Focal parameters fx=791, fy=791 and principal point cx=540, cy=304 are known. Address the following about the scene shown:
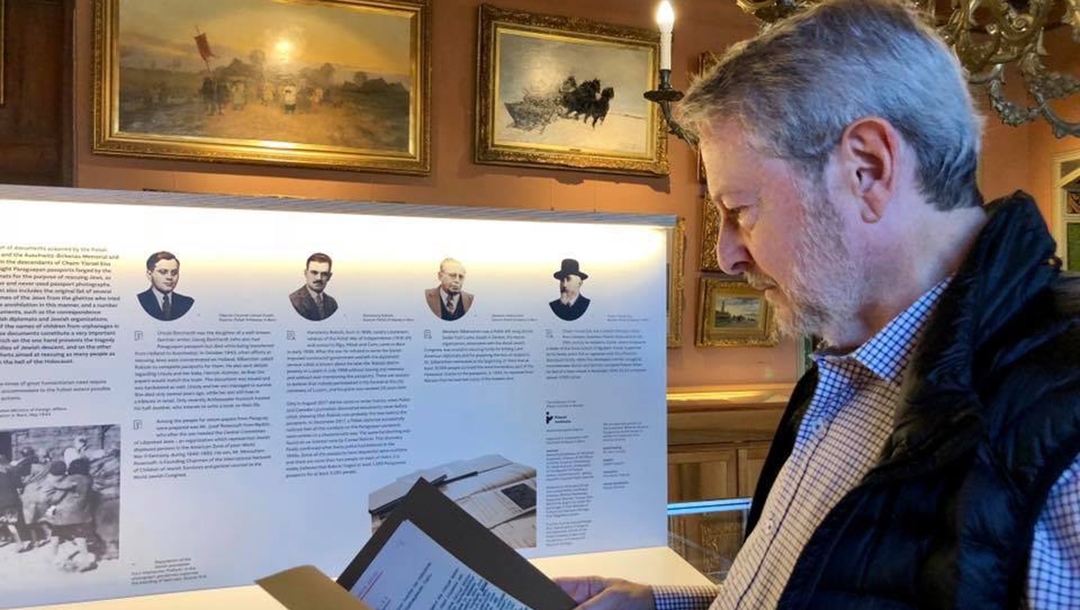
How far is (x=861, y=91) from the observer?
90 cm

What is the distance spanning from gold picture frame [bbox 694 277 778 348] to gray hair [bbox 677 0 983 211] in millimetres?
2882

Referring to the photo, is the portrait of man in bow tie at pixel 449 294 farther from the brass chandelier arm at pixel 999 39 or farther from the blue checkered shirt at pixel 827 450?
the blue checkered shirt at pixel 827 450

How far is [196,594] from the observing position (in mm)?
1707

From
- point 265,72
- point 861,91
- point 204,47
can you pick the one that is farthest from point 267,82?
point 861,91

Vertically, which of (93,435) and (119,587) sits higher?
(93,435)

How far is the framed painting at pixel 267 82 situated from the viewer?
294 cm

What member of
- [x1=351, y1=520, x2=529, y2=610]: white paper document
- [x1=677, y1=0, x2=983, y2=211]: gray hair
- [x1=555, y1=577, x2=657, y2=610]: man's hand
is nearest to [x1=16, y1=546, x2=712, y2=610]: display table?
[x1=555, y1=577, x2=657, y2=610]: man's hand

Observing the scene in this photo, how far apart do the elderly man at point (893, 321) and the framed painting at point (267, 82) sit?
2.39 metres

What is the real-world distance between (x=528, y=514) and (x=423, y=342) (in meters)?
0.51

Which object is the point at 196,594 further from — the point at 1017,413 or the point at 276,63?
the point at 276,63

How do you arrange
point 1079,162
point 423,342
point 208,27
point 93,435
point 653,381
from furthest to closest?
point 1079,162 → point 208,27 → point 653,381 → point 423,342 → point 93,435

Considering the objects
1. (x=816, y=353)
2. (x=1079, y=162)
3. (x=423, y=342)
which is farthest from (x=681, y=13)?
(x=816, y=353)

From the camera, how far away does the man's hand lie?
128 centimetres

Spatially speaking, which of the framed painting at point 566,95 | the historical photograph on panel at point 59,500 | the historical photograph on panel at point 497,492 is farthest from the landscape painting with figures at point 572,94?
the historical photograph on panel at point 59,500
